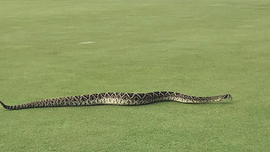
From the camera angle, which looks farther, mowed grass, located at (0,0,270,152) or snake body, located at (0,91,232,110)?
snake body, located at (0,91,232,110)

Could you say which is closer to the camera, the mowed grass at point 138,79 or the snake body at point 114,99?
the mowed grass at point 138,79

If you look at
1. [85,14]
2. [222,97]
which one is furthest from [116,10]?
[222,97]

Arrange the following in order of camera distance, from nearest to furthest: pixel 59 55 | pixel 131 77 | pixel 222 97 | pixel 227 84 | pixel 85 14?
pixel 222 97 → pixel 227 84 → pixel 131 77 → pixel 59 55 → pixel 85 14

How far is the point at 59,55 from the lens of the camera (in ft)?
40.3

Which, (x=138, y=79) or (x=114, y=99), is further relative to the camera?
(x=138, y=79)

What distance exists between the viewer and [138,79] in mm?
9539

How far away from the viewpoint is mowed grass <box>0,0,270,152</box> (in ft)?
20.4

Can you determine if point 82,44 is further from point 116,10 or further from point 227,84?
point 116,10

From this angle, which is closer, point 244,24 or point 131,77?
point 131,77

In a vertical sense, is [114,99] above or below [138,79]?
above

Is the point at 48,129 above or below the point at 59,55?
above

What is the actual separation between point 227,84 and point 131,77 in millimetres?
1801

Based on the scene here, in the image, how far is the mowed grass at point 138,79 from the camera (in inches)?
245

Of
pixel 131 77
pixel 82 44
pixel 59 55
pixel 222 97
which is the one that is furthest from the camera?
pixel 82 44
